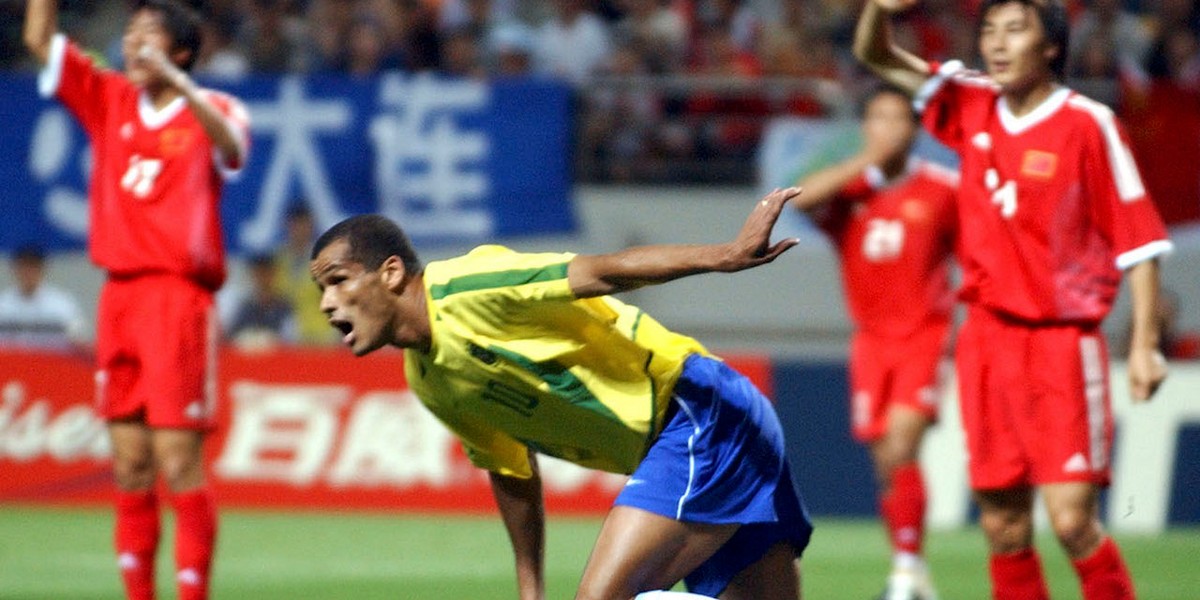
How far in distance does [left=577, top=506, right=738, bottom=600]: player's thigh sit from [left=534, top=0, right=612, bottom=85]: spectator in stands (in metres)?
9.76

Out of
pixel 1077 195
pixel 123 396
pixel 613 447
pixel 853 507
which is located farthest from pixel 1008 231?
pixel 853 507

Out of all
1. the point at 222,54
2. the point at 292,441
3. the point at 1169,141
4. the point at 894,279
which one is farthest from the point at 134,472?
the point at 1169,141

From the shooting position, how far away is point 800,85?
557 inches

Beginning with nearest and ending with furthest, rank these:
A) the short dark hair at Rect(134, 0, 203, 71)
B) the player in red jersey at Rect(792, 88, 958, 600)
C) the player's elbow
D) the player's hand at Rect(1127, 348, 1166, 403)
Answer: the player's hand at Rect(1127, 348, 1166, 403) → the short dark hair at Rect(134, 0, 203, 71) → the player's elbow → the player in red jersey at Rect(792, 88, 958, 600)

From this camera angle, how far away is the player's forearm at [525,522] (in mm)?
5410

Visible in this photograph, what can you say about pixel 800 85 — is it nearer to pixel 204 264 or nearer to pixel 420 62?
pixel 420 62

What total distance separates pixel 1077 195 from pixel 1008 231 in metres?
0.24

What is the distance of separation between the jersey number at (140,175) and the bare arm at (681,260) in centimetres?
285

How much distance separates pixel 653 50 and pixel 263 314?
3.77 metres

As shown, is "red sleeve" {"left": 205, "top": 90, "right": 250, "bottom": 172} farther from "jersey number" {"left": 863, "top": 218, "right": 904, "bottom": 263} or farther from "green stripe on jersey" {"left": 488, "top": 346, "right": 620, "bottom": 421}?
"jersey number" {"left": 863, "top": 218, "right": 904, "bottom": 263}

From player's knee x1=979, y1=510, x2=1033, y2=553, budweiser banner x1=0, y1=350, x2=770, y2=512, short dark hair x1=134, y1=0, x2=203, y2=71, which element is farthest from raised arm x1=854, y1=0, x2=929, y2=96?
budweiser banner x1=0, y1=350, x2=770, y2=512

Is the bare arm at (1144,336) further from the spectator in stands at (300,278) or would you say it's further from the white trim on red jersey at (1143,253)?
the spectator in stands at (300,278)

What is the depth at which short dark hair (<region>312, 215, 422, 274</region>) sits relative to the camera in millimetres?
4914

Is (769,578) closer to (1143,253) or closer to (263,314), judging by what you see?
(1143,253)
